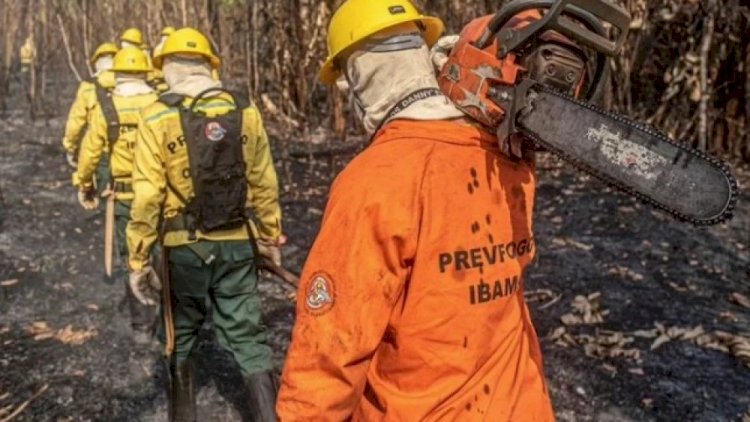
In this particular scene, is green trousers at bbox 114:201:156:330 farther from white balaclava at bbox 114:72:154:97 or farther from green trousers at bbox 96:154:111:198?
white balaclava at bbox 114:72:154:97

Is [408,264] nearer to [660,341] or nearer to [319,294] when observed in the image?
[319,294]

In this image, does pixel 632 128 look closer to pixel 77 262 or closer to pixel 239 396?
pixel 239 396

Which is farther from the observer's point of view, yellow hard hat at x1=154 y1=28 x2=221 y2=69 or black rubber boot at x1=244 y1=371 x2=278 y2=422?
yellow hard hat at x1=154 y1=28 x2=221 y2=69

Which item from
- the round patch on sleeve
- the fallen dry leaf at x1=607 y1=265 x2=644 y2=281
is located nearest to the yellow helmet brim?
the round patch on sleeve

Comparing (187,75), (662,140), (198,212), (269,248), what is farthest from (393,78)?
(269,248)

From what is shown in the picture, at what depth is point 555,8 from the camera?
59.0 inches

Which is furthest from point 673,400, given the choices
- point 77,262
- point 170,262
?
point 77,262

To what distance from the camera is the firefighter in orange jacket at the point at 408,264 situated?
63.6 inches

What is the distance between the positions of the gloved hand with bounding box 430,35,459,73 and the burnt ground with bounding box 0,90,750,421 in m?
3.05

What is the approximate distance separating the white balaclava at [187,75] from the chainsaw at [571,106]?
8.25 feet

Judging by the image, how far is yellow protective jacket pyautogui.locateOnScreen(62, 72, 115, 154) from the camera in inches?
251

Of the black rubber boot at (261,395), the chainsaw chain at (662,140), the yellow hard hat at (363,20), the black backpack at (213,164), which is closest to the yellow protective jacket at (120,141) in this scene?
the black backpack at (213,164)

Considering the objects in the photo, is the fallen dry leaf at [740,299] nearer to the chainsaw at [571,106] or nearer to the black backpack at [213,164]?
the black backpack at [213,164]

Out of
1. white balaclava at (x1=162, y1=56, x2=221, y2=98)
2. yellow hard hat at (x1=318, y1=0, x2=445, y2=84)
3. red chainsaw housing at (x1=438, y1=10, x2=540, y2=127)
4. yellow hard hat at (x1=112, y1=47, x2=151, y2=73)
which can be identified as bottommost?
yellow hard hat at (x1=112, y1=47, x2=151, y2=73)
